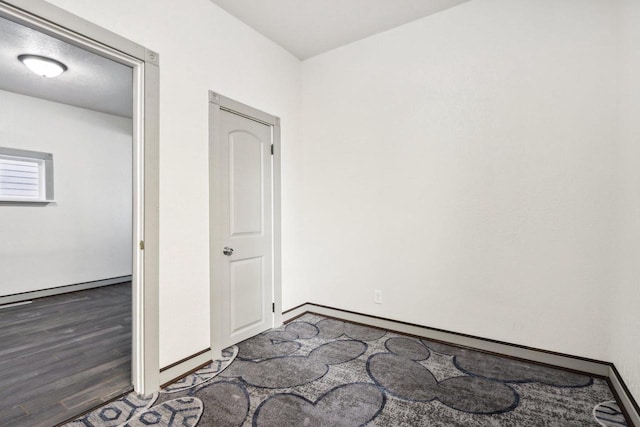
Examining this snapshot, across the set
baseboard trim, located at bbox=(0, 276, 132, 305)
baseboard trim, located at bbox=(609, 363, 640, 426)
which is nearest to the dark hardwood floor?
baseboard trim, located at bbox=(0, 276, 132, 305)

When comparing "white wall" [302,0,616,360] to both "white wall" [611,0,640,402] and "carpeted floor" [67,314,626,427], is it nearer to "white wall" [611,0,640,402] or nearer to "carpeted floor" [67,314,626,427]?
"white wall" [611,0,640,402]

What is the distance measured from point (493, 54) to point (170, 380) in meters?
3.63

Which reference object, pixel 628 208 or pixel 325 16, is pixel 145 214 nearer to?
pixel 325 16

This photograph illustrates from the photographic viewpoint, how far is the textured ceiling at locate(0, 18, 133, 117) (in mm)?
2988

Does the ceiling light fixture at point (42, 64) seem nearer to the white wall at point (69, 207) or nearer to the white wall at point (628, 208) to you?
the white wall at point (69, 207)

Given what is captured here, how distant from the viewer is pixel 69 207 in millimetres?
4828

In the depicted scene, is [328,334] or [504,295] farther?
[328,334]

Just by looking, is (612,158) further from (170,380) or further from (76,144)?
(76,144)

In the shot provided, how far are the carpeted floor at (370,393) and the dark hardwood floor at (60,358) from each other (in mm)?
305

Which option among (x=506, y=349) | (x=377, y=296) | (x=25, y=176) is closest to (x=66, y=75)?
(x=25, y=176)

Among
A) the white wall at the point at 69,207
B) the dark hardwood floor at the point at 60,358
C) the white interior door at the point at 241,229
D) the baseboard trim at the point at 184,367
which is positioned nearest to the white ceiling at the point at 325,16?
the white interior door at the point at 241,229

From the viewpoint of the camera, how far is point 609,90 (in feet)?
7.33

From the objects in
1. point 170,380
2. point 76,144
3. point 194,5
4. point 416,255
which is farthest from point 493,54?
point 76,144

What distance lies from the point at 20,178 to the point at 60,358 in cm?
327
